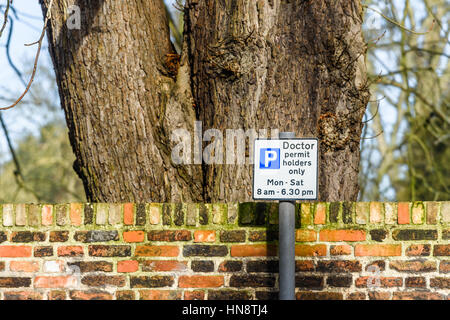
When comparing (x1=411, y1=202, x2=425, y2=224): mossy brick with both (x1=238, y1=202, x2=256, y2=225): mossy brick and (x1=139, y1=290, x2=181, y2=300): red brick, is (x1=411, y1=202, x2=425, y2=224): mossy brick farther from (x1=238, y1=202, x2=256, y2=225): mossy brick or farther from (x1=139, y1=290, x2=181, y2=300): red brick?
(x1=139, y1=290, x2=181, y2=300): red brick

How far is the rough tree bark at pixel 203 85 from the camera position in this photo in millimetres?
3885

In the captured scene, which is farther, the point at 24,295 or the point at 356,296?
the point at 24,295

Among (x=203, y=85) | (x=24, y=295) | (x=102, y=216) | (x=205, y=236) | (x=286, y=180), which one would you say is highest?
(x=203, y=85)

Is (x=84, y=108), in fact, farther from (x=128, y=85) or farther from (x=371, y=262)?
(x=371, y=262)

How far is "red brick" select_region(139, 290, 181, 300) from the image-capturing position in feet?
11.3

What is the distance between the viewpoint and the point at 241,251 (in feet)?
11.3

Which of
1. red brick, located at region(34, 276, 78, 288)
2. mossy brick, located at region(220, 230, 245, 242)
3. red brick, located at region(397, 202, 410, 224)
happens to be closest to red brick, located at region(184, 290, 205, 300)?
mossy brick, located at region(220, 230, 245, 242)

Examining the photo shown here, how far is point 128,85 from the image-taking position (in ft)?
13.4

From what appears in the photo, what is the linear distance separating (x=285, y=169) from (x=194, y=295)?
102cm

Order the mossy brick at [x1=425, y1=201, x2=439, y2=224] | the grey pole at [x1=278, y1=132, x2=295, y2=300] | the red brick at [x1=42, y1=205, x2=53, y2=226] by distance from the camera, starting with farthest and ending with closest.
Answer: the red brick at [x1=42, y1=205, x2=53, y2=226] → the mossy brick at [x1=425, y1=201, x2=439, y2=224] → the grey pole at [x1=278, y1=132, x2=295, y2=300]

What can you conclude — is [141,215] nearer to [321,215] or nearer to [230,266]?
[230,266]

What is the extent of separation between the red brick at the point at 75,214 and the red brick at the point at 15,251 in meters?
0.32

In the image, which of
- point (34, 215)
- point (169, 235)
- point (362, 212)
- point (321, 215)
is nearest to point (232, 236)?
point (169, 235)
